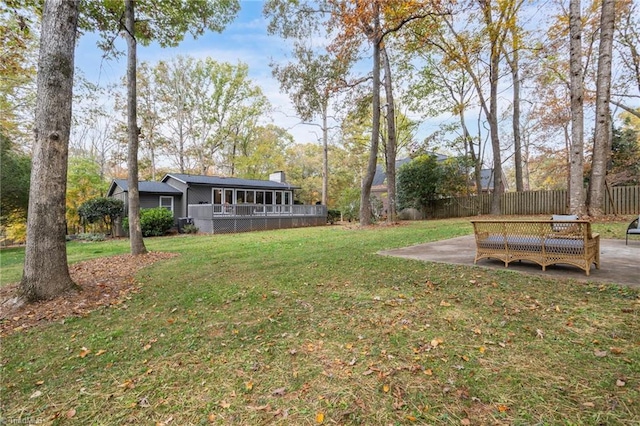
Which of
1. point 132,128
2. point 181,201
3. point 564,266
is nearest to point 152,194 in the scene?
point 181,201

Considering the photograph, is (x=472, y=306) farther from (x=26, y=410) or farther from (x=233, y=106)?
(x=233, y=106)

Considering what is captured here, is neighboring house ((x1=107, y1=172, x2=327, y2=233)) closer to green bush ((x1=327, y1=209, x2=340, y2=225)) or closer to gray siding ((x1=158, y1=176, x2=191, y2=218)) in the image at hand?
gray siding ((x1=158, y1=176, x2=191, y2=218))

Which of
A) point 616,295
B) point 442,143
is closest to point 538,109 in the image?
point 442,143

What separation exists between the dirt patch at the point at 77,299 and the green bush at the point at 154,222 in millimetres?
10042

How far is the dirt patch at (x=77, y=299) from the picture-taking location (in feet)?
12.2

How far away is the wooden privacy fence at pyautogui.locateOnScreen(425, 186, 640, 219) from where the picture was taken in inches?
518

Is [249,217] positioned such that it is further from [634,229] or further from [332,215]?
[634,229]

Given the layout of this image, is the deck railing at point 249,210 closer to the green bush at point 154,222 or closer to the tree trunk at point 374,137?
the green bush at point 154,222

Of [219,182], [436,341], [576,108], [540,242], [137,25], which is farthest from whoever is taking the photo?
[219,182]

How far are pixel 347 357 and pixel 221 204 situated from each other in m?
15.9

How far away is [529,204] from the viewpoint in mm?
17125

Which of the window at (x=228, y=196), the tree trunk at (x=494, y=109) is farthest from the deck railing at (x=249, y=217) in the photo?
the tree trunk at (x=494, y=109)

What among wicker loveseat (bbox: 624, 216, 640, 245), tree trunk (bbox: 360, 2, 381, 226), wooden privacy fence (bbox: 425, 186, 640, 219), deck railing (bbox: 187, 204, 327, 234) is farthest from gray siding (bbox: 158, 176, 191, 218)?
wicker loveseat (bbox: 624, 216, 640, 245)

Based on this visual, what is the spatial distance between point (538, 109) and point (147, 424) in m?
28.3
